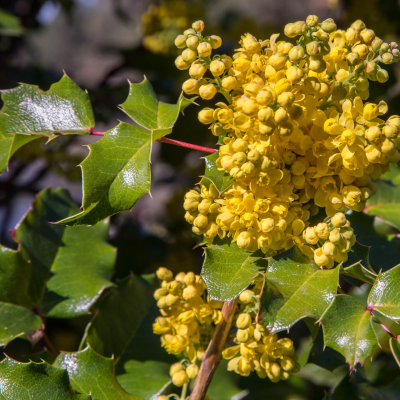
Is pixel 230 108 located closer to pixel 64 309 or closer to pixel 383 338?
pixel 64 309

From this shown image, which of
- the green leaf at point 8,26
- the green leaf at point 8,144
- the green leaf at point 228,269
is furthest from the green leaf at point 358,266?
the green leaf at point 8,26

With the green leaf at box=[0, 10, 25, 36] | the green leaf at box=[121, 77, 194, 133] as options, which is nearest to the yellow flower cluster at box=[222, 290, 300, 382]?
the green leaf at box=[121, 77, 194, 133]

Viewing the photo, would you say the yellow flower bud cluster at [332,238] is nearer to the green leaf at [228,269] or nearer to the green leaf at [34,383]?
the green leaf at [228,269]

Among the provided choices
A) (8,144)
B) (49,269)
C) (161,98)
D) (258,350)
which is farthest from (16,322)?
(161,98)

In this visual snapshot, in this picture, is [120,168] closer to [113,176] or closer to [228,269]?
[113,176]

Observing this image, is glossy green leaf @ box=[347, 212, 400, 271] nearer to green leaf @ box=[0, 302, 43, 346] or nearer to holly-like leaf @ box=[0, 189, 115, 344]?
holly-like leaf @ box=[0, 189, 115, 344]

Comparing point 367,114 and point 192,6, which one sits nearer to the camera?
point 367,114

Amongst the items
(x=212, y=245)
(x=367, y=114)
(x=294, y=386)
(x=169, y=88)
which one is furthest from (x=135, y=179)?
(x=169, y=88)
